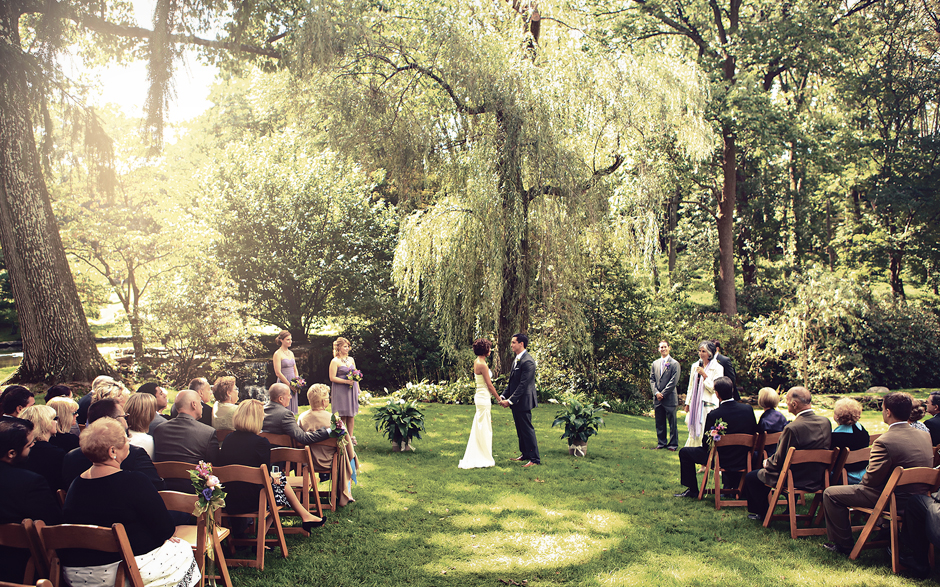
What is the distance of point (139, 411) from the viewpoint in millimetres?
5340

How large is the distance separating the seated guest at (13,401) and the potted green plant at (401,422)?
5.22 meters

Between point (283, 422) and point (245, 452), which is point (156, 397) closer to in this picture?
point (283, 422)

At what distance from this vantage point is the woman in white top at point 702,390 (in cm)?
927

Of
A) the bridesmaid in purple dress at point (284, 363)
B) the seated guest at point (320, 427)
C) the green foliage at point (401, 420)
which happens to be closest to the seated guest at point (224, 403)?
the seated guest at point (320, 427)

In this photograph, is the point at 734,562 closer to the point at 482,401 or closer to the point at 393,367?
the point at 482,401

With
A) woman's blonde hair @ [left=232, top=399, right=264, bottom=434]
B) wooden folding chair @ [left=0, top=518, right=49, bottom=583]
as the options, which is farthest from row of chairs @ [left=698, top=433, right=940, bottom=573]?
wooden folding chair @ [left=0, top=518, right=49, bottom=583]

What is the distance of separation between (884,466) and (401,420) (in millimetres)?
6629

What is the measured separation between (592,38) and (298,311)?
1260 centimetres

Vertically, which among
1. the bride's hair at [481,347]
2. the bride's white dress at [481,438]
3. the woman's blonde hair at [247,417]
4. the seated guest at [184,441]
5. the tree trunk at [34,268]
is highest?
the tree trunk at [34,268]

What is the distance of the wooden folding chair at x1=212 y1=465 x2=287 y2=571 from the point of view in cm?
508

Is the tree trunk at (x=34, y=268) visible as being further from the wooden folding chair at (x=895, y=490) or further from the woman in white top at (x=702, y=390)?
the wooden folding chair at (x=895, y=490)

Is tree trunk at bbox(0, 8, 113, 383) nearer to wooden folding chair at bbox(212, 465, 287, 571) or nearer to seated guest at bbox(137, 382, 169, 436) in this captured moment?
seated guest at bbox(137, 382, 169, 436)

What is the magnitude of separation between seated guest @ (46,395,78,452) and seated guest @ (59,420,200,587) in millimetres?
1604

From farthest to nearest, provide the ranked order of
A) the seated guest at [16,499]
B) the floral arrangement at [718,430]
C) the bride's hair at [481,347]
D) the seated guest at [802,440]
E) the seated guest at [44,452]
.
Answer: the bride's hair at [481,347] → the floral arrangement at [718,430] → the seated guest at [802,440] → the seated guest at [44,452] → the seated guest at [16,499]
